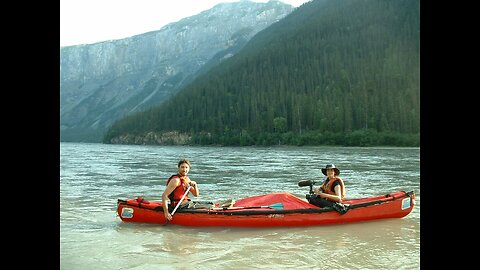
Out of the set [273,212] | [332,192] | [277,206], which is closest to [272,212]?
[273,212]

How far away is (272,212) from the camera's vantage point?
41.4 ft

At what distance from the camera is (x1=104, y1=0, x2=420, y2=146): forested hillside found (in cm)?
10669

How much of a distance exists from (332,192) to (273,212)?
1.86m

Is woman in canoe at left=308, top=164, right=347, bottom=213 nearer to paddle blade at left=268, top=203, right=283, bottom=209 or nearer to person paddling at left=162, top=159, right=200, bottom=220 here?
paddle blade at left=268, top=203, right=283, bottom=209

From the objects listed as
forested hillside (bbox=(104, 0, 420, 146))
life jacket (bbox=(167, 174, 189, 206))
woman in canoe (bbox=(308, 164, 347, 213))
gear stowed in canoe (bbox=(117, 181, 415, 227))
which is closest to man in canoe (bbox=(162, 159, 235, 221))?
life jacket (bbox=(167, 174, 189, 206))

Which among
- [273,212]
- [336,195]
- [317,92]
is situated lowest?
[273,212]

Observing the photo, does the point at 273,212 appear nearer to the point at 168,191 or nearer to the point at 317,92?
the point at 168,191

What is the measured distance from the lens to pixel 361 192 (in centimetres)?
2166

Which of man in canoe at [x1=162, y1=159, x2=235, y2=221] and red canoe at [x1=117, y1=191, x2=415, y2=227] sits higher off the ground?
man in canoe at [x1=162, y1=159, x2=235, y2=221]

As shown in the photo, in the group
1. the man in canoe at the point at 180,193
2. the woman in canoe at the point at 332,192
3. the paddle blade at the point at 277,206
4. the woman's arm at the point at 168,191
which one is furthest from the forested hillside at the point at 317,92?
the woman's arm at the point at 168,191

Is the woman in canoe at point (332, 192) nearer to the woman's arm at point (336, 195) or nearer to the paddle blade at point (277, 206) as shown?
the woman's arm at point (336, 195)
